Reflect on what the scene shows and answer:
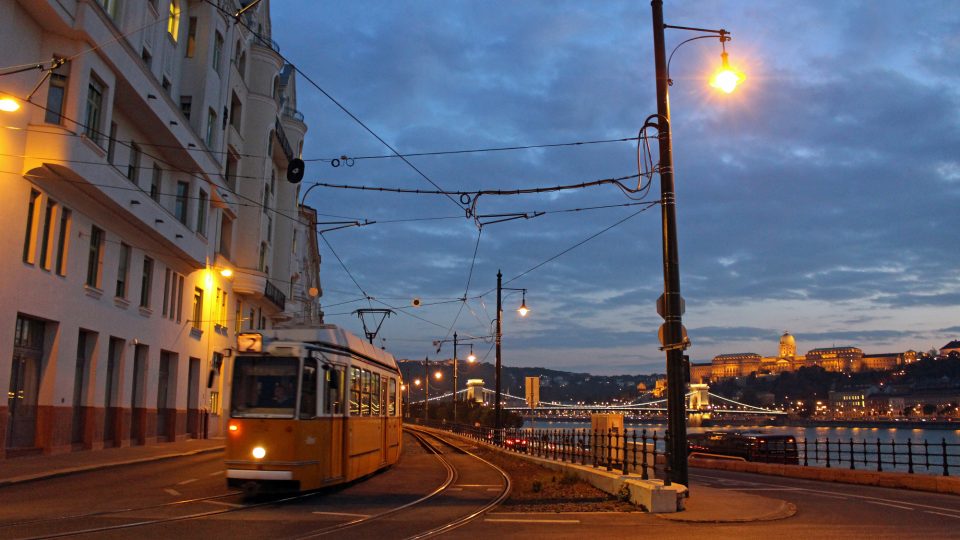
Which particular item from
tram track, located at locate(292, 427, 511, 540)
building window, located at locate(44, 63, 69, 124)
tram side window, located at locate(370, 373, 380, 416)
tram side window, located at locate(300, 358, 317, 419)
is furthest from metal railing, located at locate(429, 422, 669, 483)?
building window, located at locate(44, 63, 69, 124)

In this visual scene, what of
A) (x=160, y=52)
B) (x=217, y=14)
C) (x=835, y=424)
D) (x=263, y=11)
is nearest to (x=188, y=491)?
(x=160, y=52)

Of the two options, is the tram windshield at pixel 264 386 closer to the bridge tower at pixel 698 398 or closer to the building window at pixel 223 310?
the building window at pixel 223 310

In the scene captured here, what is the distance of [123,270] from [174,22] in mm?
11746

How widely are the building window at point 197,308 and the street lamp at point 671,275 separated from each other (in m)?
29.1

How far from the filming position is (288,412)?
14.7 m

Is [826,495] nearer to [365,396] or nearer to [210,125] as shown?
[365,396]

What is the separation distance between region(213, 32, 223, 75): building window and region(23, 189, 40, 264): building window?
57.8ft

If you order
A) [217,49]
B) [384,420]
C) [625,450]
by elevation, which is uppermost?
[217,49]

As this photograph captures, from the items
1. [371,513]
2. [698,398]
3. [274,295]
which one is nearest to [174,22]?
[274,295]

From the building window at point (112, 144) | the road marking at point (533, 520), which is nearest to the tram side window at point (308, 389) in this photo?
the road marking at point (533, 520)

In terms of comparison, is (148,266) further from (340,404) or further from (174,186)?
(340,404)

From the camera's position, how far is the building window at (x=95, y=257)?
89.4 feet

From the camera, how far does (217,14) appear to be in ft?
126

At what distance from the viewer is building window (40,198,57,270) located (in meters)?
23.7
